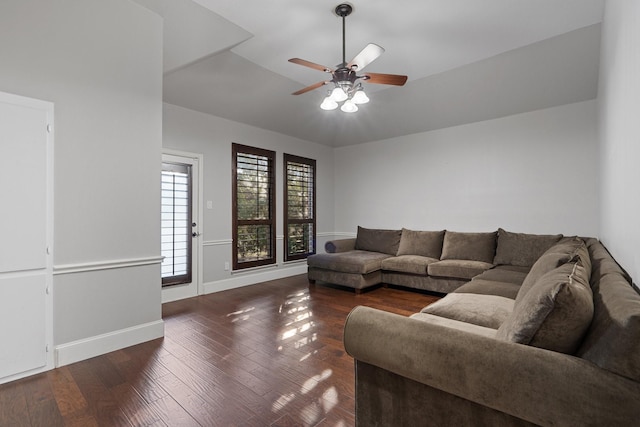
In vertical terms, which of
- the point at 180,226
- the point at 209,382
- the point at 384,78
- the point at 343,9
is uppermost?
the point at 343,9

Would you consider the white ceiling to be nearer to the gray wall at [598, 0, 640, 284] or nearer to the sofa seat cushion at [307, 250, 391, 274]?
the gray wall at [598, 0, 640, 284]

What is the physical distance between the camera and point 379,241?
565cm

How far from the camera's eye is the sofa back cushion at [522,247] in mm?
4074

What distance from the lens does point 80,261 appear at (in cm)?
252

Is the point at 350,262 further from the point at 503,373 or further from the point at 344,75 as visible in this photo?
the point at 503,373

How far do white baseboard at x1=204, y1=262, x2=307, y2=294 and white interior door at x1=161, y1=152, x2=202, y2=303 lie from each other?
0.22m

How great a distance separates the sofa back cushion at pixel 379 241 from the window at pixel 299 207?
1.09 metres

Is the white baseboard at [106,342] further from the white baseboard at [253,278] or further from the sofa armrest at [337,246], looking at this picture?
the sofa armrest at [337,246]

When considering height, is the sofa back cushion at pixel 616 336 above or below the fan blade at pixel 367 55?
below

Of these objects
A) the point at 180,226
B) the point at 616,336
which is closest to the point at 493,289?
the point at 616,336

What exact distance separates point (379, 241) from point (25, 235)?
185 inches

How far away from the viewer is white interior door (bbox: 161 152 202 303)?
4.24 m

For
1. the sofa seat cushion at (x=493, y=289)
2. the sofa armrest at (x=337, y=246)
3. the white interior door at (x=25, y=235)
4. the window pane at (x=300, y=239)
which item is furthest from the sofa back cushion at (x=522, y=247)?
the white interior door at (x=25, y=235)

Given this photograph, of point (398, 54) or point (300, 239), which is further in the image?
point (300, 239)
